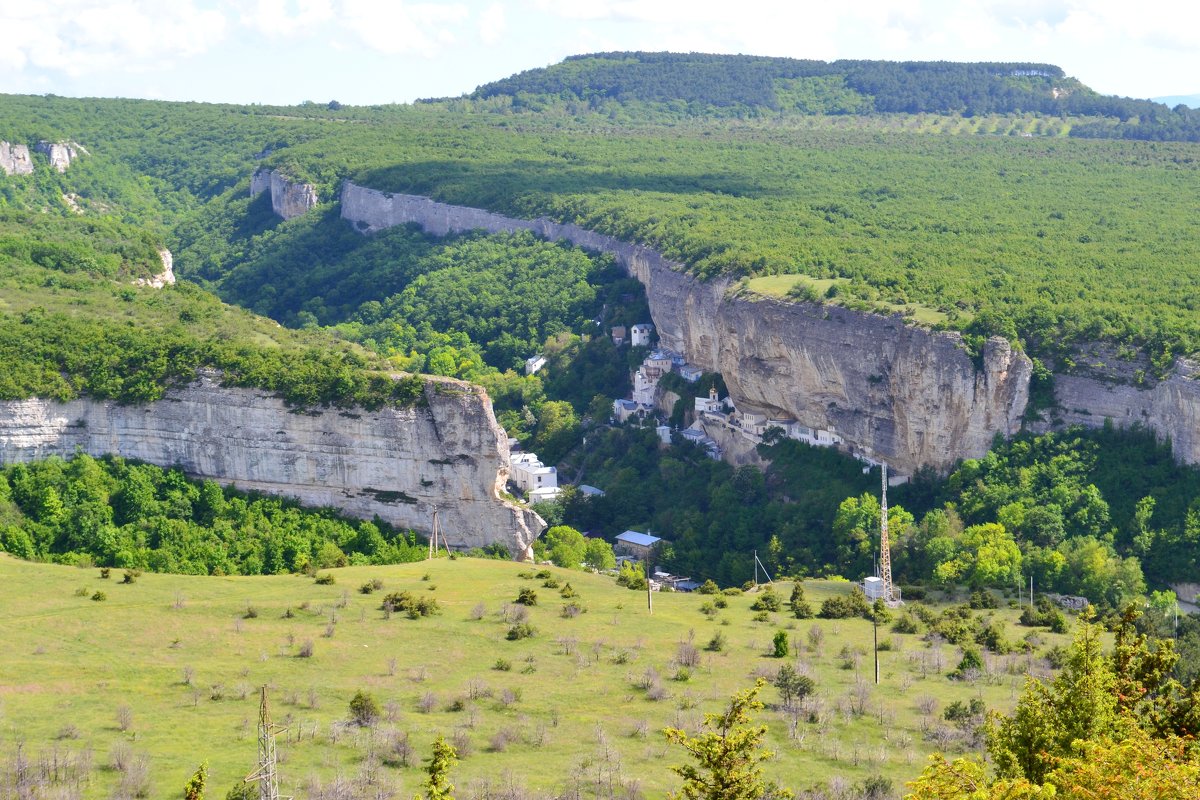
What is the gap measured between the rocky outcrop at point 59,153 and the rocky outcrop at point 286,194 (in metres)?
11.9

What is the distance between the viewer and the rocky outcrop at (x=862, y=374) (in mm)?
57594

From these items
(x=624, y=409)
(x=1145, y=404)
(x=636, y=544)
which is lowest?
(x=636, y=544)

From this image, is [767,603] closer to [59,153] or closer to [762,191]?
[762,191]

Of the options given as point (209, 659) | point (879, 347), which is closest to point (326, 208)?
point (879, 347)

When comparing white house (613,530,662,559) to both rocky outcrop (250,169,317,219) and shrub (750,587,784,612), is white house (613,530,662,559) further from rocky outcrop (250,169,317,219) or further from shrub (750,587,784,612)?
rocky outcrop (250,169,317,219)

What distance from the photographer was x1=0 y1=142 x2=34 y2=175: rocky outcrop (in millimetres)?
111637

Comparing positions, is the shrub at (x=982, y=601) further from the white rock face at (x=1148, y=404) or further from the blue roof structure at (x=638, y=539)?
the blue roof structure at (x=638, y=539)

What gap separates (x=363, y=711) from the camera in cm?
3638

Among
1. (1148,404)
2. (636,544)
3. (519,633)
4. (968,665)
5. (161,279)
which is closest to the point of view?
(968,665)

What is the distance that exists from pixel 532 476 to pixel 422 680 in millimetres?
27079

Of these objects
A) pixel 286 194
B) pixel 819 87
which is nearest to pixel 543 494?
pixel 286 194

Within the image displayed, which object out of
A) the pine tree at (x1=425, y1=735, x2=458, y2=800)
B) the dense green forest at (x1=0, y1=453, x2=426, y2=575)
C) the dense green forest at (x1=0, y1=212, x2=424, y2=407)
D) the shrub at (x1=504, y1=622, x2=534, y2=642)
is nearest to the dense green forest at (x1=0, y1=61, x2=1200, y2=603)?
the dense green forest at (x1=0, y1=212, x2=424, y2=407)

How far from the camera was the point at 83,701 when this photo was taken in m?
36.6

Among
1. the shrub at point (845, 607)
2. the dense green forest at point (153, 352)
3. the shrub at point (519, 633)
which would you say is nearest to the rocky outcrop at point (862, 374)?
the shrub at point (845, 607)
